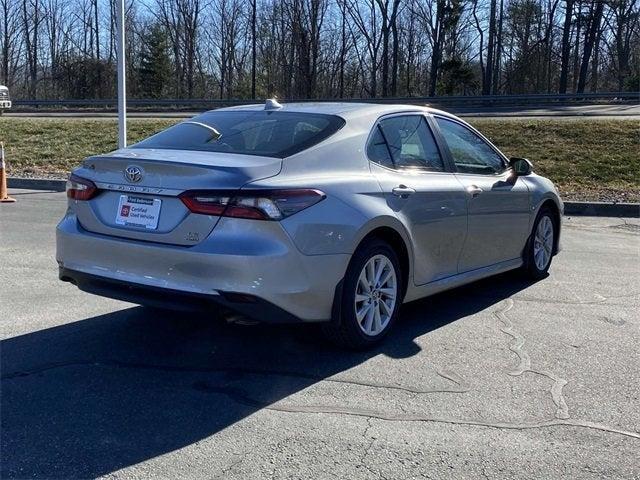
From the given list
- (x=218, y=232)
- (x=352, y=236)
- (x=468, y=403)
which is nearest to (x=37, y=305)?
(x=218, y=232)

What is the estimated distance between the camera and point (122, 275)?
14.2 feet

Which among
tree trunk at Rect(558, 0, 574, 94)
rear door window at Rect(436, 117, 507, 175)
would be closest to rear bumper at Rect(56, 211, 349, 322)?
rear door window at Rect(436, 117, 507, 175)

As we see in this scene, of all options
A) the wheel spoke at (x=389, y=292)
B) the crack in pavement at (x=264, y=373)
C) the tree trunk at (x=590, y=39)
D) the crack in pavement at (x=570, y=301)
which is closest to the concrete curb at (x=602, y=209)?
the crack in pavement at (x=570, y=301)

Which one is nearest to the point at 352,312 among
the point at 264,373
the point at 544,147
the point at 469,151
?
the point at 264,373

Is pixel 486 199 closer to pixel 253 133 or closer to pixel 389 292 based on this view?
pixel 389 292

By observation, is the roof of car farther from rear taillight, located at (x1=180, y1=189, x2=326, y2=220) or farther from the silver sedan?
rear taillight, located at (x1=180, y1=189, x2=326, y2=220)

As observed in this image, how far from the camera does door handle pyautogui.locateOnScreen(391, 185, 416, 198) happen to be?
4.88m

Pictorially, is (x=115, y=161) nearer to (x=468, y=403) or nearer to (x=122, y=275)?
(x=122, y=275)

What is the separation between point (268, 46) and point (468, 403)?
163 feet

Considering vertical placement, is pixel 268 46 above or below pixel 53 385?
above

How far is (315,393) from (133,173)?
1.67 meters

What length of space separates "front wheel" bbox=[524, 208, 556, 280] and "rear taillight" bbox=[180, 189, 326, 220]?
3.37 meters

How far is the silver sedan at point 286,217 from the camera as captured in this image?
4.07 metres

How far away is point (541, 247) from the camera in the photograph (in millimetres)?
7012
